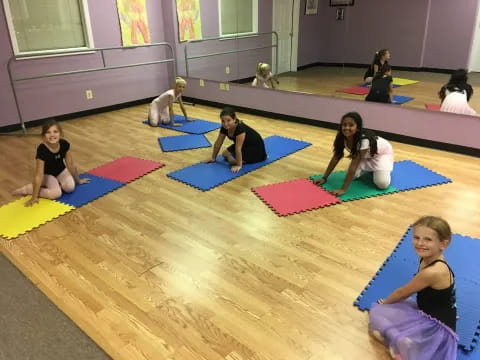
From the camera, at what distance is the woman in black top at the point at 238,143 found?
3.58m

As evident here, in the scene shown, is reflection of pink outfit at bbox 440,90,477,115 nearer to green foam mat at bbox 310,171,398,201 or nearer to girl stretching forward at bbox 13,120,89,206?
green foam mat at bbox 310,171,398,201

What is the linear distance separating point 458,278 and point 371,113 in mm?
2794

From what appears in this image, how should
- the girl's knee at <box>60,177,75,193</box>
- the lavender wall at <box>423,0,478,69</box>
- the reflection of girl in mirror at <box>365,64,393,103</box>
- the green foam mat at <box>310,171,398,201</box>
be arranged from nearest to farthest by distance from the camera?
the green foam mat at <box>310,171,398,201</box>, the girl's knee at <box>60,177,75,193</box>, the lavender wall at <box>423,0,478,69</box>, the reflection of girl in mirror at <box>365,64,393,103</box>

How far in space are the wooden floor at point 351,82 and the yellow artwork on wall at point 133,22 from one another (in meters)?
2.46

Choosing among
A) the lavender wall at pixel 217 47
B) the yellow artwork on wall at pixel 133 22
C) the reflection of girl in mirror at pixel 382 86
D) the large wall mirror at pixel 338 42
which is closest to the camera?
the large wall mirror at pixel 338 42

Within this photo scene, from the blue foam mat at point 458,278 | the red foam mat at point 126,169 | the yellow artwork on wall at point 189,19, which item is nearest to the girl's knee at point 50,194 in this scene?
the red foam mat at point 126,169

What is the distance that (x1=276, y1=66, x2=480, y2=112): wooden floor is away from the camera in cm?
385

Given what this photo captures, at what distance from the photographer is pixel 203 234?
8.95 feet

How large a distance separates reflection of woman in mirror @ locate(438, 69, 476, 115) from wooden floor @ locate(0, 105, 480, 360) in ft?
1.79

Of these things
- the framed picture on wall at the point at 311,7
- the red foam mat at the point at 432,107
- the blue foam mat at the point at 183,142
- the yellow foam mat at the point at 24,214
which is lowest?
the yellow foam mat at the point at 24,214

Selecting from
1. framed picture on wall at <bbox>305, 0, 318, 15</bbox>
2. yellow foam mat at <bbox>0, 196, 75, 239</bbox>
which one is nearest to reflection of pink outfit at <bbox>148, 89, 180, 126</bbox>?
framed picture on wall at <bbox>305, 0, 318, 15</bbox>

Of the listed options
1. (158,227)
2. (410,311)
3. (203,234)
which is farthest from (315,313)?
(158,227)

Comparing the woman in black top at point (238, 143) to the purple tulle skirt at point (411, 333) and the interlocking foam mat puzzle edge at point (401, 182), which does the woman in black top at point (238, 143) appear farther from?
the purple tulle skirt at point (411, 333)

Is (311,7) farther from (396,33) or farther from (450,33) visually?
(450,33)
